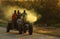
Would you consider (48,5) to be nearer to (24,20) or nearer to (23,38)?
(24,20)

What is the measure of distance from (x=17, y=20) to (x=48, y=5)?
10349 mm

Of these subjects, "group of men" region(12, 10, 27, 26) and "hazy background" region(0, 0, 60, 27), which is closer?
"group of men" region(12, 10, 27, 26)

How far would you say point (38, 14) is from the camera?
3111 centimetres

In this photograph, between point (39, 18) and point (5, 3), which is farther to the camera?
point (5, 3)

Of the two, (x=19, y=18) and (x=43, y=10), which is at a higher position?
(x=43, y=10)

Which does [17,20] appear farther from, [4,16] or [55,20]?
[4,16]

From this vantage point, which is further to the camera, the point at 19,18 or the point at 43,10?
the point at 43,10

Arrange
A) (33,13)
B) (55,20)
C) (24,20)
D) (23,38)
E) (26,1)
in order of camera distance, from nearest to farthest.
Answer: (23,38) < (24,20) < (55,20) < (33,13) < (26,1)

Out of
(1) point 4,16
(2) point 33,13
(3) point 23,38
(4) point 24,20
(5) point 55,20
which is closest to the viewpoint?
(3) point 23,38

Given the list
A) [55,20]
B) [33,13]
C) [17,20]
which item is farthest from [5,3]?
[17,20]

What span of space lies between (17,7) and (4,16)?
12.2ft

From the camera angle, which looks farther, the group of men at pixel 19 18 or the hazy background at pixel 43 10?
the hazy background at pixel 43 10

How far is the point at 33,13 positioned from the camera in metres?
31.9

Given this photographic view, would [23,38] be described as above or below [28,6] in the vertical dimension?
below
